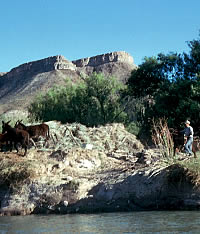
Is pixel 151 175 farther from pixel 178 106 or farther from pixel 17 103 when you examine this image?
pixel 17 103

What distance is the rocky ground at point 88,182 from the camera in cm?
1446

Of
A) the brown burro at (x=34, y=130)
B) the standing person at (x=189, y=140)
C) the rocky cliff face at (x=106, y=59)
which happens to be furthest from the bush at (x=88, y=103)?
the rocky cliff face at (x=106, y=59)

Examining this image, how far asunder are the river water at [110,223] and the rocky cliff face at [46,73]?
60651mm

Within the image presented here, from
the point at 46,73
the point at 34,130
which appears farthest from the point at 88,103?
the point at 46,73

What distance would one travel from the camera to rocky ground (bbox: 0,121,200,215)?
14461mm

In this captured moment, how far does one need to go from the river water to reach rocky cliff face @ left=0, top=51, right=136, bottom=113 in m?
60.7

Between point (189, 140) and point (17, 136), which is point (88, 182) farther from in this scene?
point (17, 136)

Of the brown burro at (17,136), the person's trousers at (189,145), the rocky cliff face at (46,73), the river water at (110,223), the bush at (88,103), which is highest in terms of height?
the rocky cliff face at (46,73)

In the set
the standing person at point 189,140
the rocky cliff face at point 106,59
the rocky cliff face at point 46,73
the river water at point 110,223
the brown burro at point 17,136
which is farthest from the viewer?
the rocky cliff face at point 106,59

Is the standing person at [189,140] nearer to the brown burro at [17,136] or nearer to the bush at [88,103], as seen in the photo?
the brown burro at [17,136]

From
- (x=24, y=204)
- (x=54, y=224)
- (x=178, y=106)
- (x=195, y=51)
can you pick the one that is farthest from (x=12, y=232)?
(x=195, y=51)

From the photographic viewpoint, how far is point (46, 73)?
97.0m

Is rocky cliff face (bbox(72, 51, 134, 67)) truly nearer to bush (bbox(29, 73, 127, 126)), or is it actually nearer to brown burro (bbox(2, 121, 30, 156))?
bush (bbox(29, 73, 127, 126))

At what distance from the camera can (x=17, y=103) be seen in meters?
77.6
